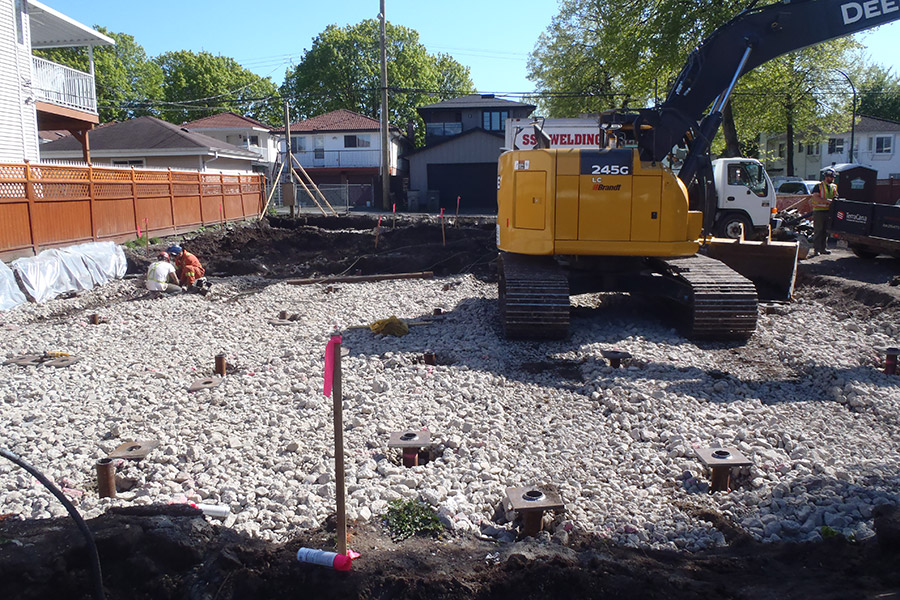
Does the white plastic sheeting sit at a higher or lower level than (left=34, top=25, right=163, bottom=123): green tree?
lower

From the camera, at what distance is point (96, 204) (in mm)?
17734

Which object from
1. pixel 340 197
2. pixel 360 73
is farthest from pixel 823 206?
pixel 360 73

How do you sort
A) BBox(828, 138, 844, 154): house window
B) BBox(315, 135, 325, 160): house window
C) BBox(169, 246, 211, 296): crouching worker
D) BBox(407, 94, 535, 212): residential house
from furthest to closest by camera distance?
BBox(828, 138, 844, 154): house window → BBox(315, 135, 325, 160): house window → BBox(407, 94, 535, 212): residential house → BBox(169, 246, 211, 296): crouching worker

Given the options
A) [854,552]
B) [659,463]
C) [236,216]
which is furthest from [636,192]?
[236,216]

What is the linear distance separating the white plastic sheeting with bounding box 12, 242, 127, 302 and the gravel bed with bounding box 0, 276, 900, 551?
2.86 meters

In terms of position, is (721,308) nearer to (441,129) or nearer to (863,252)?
(863,252)

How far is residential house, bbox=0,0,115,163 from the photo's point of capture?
20969 millimetres

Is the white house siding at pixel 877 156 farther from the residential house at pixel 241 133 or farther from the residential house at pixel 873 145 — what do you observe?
the residential house at pixel 241 133

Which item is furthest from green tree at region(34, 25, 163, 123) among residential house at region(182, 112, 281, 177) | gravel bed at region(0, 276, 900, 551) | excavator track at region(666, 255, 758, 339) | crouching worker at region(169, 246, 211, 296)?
excavator track at region(666, 255, 758, 339)

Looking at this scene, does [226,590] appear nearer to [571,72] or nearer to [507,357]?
[507,357]

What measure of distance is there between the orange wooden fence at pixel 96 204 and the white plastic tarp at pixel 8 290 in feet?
4.29

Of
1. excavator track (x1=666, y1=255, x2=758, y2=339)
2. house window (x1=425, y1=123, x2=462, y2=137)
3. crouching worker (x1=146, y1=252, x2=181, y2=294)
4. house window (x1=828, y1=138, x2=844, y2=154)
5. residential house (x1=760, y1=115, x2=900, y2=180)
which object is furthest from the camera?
house window (x1=828, y1=138, x2=844, y2=154)

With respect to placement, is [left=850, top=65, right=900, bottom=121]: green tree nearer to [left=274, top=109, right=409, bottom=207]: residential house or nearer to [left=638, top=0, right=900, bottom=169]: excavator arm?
[left=274, top=109, right=409, bottom=207]: residential house

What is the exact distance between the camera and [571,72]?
141 ft
